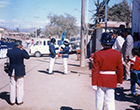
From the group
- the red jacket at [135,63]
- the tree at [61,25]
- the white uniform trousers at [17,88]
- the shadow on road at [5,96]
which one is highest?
the tree at [61,25]

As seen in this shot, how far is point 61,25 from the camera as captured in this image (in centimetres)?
4322

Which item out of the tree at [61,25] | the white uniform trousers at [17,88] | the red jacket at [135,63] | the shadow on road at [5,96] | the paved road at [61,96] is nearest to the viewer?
the paved road at [61,96]

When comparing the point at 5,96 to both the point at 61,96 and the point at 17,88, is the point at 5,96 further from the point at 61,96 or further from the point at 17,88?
the point at 61,96

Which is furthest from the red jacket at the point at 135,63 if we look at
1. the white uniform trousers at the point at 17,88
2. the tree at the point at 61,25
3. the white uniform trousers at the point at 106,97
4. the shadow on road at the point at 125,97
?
the tree at the point at 61,25

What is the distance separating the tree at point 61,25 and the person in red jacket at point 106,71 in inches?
1552

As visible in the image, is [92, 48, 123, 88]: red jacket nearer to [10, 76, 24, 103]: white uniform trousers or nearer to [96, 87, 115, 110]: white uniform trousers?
[96, 87, 115, 110]: white uniform trousers

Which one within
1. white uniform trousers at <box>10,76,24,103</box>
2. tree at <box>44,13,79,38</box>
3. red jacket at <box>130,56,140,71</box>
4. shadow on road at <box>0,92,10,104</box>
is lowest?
shadow on road at <box>0,92,10,104</box>

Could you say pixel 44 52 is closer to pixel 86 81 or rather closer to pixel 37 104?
pixel 86 81

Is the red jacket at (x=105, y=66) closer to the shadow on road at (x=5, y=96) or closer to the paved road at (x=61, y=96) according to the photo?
the paved road at (x=61, y=96)

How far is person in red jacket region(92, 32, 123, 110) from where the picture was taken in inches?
149

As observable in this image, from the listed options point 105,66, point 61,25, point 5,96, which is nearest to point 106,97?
point 105,66

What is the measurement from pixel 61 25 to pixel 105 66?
1582 inches

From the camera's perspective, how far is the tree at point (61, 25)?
140ft

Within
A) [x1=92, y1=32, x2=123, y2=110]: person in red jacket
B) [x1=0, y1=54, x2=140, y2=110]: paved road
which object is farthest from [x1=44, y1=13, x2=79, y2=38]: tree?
[x1=92, y1=32, x2=123, y2=110]: person in red jacket
